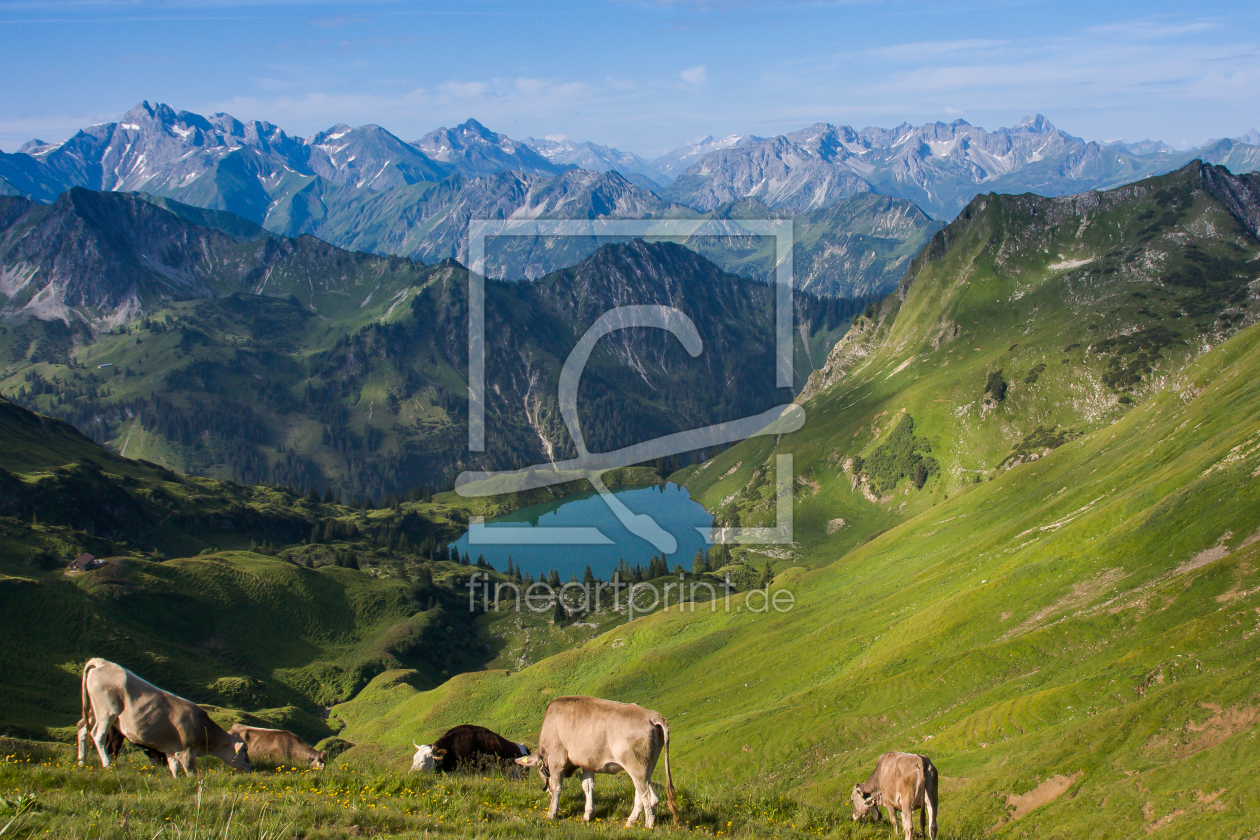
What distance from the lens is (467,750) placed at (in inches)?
1094

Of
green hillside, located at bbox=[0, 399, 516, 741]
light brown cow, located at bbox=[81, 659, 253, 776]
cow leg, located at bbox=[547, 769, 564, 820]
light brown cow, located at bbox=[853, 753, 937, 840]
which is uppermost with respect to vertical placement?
light brown cow, located at bbox=[81, 659, 253, 776]

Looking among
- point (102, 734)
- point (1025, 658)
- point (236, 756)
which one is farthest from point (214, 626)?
point (1025, 658)

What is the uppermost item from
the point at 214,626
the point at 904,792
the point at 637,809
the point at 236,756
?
the point at 637,809

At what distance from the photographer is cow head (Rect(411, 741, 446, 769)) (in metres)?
26.1

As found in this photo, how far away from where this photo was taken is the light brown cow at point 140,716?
942 inches

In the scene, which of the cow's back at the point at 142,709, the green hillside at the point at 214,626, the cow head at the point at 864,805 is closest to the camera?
the cow's back at the point at 142,709

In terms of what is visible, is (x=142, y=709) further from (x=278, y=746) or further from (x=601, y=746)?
(x=601, y=746)

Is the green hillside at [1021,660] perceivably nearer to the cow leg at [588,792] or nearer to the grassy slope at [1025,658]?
the grassy slope at [1025,658]

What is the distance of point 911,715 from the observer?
5731cm

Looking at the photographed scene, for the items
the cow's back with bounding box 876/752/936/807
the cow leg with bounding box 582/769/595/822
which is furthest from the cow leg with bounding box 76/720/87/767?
the cow's back with bounding box 876/752/936/807

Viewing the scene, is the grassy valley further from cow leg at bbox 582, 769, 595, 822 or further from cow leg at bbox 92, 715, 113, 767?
cow leg at bbox 92, 715, 113, 767

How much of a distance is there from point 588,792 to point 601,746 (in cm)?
140

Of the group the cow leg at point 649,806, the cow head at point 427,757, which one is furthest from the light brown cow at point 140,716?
the cow leg at point 649,806

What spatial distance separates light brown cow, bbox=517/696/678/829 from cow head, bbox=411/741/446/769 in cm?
513
